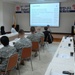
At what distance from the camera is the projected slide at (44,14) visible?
447 inches

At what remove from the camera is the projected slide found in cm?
1134

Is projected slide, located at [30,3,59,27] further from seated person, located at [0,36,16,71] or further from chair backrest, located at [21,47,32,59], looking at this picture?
seated person, located at [0,36,16,71]

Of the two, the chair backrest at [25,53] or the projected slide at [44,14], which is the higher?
the projected slide at [44,14]

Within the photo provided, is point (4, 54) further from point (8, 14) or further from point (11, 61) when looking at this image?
point (8, 14)

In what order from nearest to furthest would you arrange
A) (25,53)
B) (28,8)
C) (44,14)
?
(25,53), (44,14), (28,8)

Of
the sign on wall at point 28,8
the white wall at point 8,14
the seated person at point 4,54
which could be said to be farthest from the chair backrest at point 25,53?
the sign on wall at point 28,8

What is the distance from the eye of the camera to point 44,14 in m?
11.7

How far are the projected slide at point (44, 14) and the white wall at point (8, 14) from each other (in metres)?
1.59

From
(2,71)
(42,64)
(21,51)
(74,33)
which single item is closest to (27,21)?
(74,33)

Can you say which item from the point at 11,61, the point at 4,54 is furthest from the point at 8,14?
the point at 11,61

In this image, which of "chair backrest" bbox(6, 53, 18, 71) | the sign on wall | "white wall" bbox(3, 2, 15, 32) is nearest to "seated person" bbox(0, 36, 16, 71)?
"chair backrest" bbox(6, 53, 18, 71)

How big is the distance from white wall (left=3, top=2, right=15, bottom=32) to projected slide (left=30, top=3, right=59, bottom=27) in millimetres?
1588

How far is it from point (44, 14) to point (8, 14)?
273 cm

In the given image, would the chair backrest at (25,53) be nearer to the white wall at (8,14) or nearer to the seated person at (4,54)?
the seated person at (4,54)
